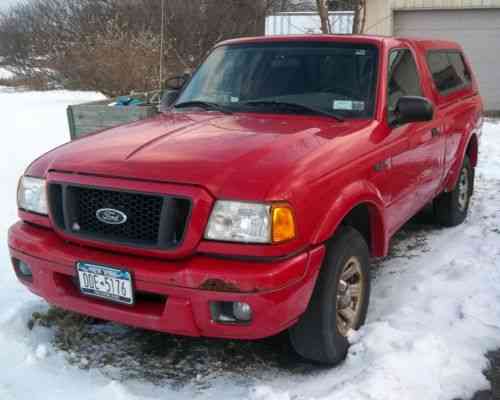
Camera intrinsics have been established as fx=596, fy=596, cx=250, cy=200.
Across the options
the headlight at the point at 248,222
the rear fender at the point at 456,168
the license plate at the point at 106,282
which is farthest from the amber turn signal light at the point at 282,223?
the rear fender at the point at 456,168

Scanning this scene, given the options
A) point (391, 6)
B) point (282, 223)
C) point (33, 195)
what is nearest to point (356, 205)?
point (282, 223)

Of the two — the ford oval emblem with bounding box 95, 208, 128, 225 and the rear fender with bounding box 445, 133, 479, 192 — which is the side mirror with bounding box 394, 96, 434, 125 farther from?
the ford oval emblem with bounding box 95, 208, 128, 225

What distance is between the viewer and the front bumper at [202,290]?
8.70 ft

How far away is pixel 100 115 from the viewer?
7.50 metres

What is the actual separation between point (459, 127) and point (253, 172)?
3082 millimetres

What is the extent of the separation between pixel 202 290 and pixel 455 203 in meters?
3.67

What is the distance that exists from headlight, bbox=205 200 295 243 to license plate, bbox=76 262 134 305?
47 cm

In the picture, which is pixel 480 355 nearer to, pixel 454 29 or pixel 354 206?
pixel 354 206

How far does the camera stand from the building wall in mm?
13383

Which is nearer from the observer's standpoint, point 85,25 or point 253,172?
point 253,172

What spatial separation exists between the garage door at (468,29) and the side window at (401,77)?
1004 centimetres

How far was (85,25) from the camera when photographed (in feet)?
75.6

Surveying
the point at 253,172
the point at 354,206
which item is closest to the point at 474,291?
the point at 354,206

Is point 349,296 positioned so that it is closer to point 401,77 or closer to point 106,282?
point 106,282
